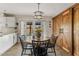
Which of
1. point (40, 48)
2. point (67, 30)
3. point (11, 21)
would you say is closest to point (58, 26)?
point (67, 30)

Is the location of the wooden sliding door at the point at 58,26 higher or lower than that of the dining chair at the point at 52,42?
higher

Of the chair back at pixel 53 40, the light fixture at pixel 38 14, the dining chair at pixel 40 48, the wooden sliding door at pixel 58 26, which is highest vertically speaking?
the light fixture at pixel 38 14

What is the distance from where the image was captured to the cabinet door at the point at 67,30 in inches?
135

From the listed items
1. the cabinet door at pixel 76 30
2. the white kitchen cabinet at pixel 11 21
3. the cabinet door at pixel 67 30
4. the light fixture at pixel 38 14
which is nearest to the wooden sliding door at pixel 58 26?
the cabinet door at pixel 67 30

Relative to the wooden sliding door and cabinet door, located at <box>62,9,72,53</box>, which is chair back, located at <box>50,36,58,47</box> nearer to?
the wooden sliding door

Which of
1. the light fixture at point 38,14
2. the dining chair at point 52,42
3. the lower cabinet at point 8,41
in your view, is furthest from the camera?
the dining chair at point 52,42

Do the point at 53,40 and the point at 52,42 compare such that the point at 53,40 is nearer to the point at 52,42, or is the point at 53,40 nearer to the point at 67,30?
the point at 52,42

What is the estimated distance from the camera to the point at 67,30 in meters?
3.66

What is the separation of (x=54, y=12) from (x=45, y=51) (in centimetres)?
109

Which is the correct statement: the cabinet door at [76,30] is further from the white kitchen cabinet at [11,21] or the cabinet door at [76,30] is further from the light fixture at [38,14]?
the white kitchen cabinet at [11,21]

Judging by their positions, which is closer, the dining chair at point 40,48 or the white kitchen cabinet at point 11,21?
the dining chair at point 40,48

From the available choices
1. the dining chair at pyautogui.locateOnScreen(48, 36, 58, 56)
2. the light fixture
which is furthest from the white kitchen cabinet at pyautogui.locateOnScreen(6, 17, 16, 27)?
the dining chair at pyautogui.locateOnScreen(48, 36, 58, 56)

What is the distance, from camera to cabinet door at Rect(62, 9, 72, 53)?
3432 mm

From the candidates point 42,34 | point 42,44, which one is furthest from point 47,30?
point 42,44
